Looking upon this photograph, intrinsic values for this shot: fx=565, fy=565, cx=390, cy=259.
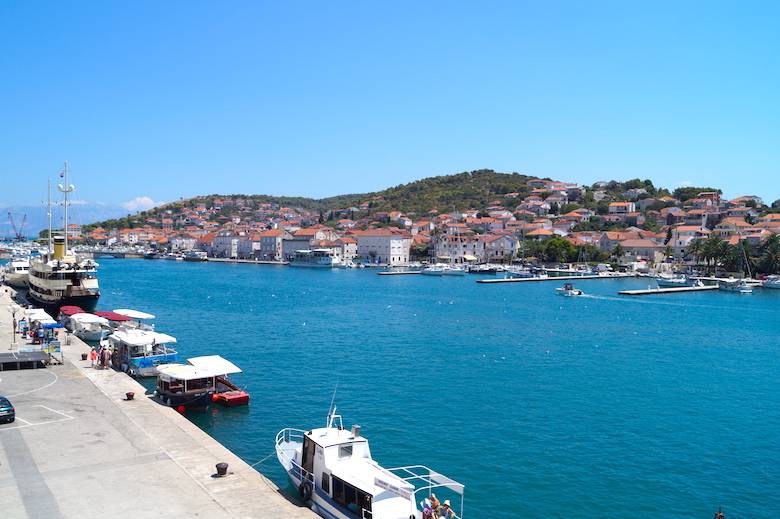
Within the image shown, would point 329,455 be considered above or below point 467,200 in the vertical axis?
below

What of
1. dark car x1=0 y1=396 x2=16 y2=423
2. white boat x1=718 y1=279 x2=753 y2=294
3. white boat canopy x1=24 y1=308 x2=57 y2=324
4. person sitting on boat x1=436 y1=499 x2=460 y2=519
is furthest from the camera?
white boat x1=718 y1=279 x2=753 y2=294

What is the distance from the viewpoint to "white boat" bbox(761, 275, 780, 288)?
77.0 m

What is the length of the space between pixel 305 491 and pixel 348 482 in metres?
1.54

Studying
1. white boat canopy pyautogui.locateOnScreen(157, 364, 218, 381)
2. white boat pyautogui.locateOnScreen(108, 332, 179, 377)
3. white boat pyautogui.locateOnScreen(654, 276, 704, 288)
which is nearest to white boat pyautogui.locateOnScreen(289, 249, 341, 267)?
white boat pyautogui.locateOnScreen(654, 276, 704, 288)

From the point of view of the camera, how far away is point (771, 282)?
78250 millimetres

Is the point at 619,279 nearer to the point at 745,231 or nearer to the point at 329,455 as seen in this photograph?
the point at 745,231

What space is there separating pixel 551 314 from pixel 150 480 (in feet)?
136

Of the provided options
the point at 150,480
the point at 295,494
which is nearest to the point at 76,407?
the point at 150,480

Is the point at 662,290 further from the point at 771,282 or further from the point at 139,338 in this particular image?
the point at 139,338

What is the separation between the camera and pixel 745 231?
108875mm

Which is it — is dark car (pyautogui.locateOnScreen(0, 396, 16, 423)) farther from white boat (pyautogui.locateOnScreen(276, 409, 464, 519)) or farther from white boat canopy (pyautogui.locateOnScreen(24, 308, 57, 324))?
white boat canopy (pyautogui.locateOnScreen(24, 308, 57, 324))

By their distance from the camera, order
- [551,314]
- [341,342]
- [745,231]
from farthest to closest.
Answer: [745,231] → [551,314] → [341,342]

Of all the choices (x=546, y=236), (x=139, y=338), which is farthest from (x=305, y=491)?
(x=546, y=236)

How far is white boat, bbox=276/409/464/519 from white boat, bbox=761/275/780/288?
271 ft
